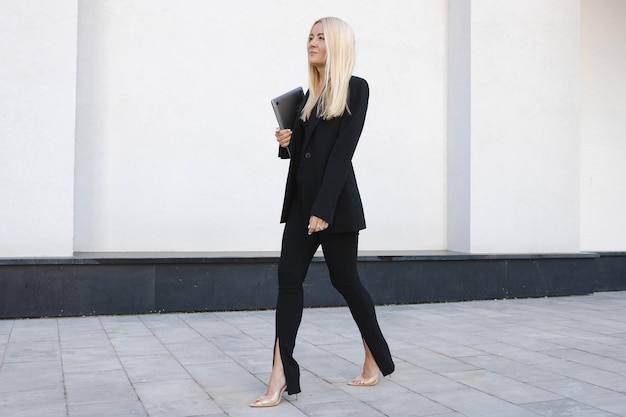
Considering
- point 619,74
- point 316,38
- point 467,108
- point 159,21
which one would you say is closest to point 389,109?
point 467,108

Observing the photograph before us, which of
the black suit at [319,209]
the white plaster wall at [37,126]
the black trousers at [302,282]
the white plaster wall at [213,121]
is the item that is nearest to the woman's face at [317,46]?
the black suit at [319,209]

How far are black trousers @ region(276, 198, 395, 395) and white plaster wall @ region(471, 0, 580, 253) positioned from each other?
4.02 meters

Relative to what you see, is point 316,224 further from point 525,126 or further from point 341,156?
point 525,126

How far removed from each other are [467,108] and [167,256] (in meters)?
3.40

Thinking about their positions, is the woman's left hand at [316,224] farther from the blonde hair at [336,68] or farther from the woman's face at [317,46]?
the woman's face at [317,46]

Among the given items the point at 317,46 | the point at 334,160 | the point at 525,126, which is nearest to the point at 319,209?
the point at 334,160

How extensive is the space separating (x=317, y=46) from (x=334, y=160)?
0.54m

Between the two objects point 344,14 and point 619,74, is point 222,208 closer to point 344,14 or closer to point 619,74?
point 344,14

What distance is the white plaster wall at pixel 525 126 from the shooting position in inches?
289

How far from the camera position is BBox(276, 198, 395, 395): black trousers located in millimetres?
3252

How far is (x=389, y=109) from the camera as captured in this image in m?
7.48

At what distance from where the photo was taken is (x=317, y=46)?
3.33 m

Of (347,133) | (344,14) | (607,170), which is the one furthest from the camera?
(607,170)

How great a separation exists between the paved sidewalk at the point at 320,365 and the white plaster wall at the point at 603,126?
261 centimetres
